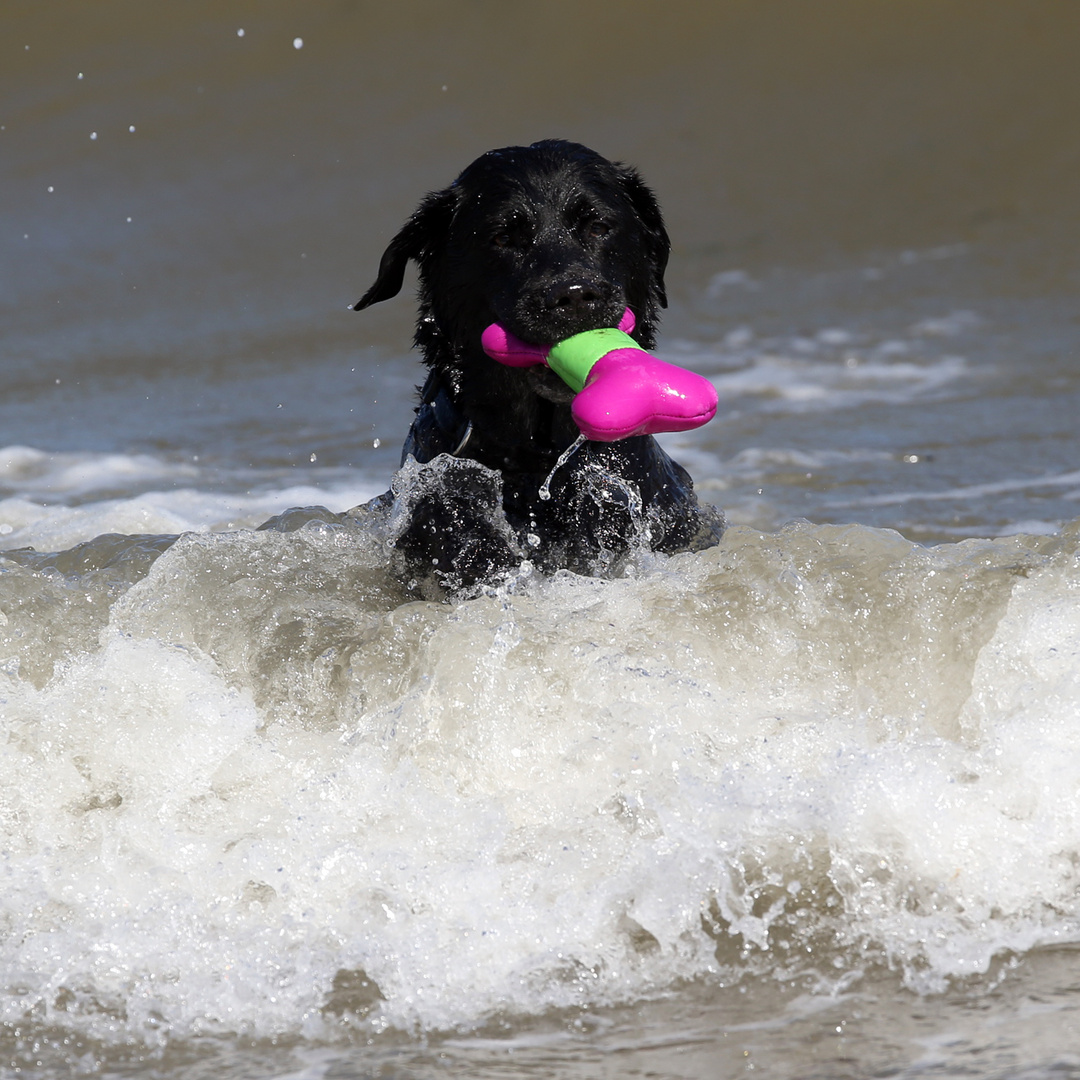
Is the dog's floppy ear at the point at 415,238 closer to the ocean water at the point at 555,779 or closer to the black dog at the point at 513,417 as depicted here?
the black dog at the point at 513,417

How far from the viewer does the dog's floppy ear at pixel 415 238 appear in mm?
4184

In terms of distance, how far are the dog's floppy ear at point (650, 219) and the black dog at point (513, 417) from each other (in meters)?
0.11

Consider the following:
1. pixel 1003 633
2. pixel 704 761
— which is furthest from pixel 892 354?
pixel 704 761

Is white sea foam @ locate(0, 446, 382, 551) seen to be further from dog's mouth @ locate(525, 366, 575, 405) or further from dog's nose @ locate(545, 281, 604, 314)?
dog's nose @ locate(545, 281, 604, 314)

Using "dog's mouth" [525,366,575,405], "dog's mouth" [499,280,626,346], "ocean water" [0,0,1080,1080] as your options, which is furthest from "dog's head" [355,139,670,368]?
"ocean water" [0,0,1080,1080]

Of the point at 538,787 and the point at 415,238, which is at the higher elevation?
the point at 415,238

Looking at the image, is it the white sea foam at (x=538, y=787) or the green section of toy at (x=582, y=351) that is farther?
the green section of toy at (x=582, y=351)

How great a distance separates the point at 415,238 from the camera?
4254 mm

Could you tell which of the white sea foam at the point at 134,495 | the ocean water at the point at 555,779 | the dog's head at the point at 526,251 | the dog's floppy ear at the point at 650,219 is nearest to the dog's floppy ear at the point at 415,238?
the dog's head at the point at 526,251

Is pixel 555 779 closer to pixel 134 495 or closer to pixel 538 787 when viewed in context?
pixel 538 787

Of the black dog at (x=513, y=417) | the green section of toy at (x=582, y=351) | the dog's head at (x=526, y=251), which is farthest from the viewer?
Answer: the black dog at (x=513, y=417)

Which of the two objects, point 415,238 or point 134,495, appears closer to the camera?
point 415,238

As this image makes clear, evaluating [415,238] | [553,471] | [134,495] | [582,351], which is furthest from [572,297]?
[134,495]

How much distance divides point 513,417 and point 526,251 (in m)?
0.48
